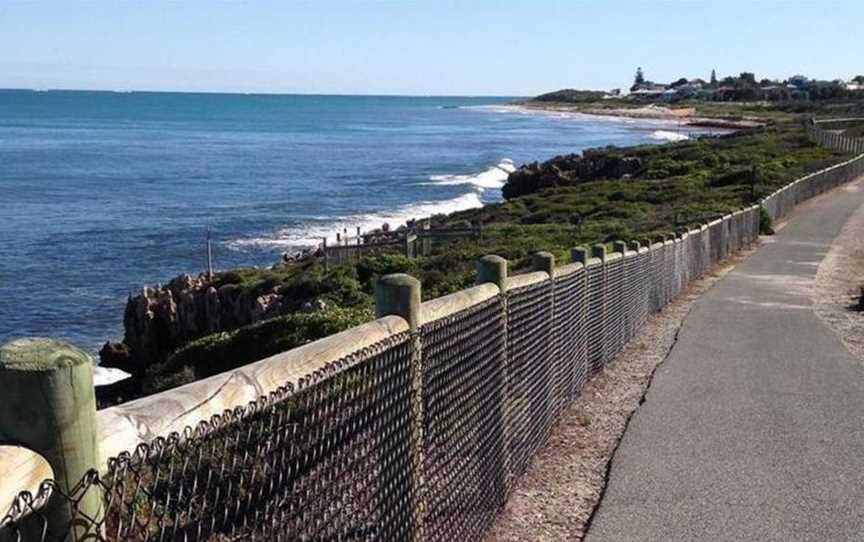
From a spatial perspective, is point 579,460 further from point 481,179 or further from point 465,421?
point 481,179

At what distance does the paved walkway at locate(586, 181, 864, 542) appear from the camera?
6.40 m

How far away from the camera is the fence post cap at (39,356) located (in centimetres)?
212

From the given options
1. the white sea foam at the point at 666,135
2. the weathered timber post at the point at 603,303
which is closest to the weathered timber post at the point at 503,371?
the weathered timber post at the point at 603,303

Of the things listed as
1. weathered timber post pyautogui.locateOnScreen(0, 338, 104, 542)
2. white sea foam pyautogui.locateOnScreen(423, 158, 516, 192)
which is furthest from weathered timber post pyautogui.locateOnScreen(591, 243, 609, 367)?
white sea foam pyautogui.locateOnScreen(423, 158, 516, 192)

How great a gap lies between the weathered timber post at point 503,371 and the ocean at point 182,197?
2358 centimetres

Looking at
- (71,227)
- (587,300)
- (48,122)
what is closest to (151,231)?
(71,227)

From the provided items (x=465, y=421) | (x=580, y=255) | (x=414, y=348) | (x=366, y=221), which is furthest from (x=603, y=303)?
(x=366, y=221)

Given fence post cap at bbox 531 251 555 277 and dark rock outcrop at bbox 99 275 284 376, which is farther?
dark rock outcrop at bbox 99 275 284 376

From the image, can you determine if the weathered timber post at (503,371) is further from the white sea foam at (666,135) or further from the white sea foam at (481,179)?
the white sea foam at (666,135)

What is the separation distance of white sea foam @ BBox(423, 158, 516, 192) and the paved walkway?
61.4 m

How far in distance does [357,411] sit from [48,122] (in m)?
177

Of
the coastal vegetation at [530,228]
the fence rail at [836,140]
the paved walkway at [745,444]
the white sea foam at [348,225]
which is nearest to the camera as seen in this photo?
the paved walkway at [745,444]

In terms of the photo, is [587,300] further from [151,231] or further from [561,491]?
[151,231]

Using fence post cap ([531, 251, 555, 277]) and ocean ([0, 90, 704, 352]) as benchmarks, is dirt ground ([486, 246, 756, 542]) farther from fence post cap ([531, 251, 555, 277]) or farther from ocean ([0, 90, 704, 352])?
ocean ([0, 90, 704, 352])
